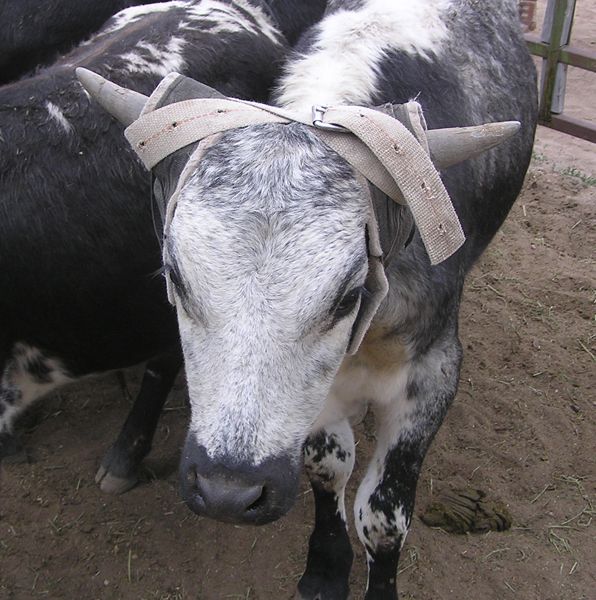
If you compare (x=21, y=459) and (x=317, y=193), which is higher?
(x=317, y=193)

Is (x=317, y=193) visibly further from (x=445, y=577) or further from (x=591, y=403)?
(x=591, y=403)

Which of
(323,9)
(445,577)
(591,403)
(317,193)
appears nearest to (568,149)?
(591,403)

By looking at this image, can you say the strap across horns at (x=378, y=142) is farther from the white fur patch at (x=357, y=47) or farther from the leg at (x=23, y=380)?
the leg at (x=23, y=380)

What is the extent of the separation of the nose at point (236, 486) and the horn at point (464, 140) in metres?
0.82

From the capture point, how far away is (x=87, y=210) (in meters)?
2.86

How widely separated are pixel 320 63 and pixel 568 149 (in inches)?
169

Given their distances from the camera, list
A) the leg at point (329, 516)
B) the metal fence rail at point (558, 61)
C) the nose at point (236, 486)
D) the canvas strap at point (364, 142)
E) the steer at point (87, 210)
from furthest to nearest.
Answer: the metal fence rail at point (558, 61)
the leg at point (329, 516)
the steer at point (87, 210)
the canvas strap at point (364, 142)
the nose at point (236, 486)

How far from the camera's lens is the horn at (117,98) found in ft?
7.57

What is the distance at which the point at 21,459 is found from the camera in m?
3.85

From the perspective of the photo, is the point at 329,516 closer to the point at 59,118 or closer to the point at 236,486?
the point at 236,486

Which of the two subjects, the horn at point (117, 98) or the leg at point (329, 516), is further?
the leg at point (329, 516)

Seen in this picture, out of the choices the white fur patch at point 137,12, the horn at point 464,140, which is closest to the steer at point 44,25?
the white fur patch at point 137,12

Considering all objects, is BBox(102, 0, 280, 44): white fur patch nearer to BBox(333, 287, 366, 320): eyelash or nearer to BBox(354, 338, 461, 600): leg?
BBox(354, 338, 461, 600): leg

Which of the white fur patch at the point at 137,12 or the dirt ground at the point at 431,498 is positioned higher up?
the white fur patch at the point at 137,12
